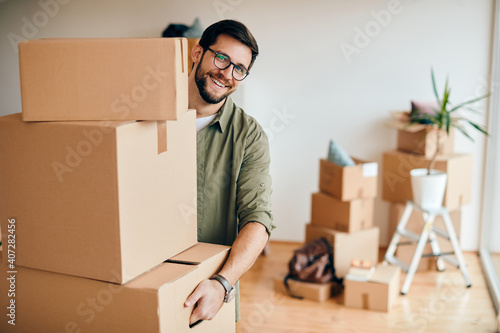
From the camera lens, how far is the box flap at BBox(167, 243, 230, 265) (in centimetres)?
128

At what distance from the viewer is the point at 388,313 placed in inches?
125

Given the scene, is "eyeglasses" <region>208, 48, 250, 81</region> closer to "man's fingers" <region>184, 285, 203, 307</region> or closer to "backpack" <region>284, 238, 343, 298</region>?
"man's fingers" <region>184, 285, 203, 307</region>

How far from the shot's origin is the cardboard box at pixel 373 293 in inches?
126

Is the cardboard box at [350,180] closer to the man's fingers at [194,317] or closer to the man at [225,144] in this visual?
the man at [225,144]

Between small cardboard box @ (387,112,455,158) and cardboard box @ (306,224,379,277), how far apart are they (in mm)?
649

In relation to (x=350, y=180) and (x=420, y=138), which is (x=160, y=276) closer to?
(x=350, y=180)

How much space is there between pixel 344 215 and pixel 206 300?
245 cm

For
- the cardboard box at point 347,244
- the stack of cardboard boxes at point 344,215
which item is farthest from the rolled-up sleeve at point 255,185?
the cardboard box at point 347,244

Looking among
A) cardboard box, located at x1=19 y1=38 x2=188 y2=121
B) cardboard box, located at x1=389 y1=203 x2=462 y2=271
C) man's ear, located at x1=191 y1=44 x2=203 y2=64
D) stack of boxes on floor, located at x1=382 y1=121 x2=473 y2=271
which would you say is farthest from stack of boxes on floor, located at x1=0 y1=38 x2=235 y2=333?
cardboard box, located at x1=389 y1=203 x2=462 y2=271

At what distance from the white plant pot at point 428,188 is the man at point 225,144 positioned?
205cm

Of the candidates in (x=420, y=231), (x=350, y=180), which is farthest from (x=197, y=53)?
(x=420, y=231)

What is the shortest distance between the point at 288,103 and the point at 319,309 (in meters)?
1.67

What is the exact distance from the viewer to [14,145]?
1148 mm

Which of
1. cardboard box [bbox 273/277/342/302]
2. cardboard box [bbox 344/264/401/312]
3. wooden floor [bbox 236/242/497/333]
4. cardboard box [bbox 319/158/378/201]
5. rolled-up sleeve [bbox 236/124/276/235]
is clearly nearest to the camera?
rolled-up sleeve [bbox 236/124/276/235]
